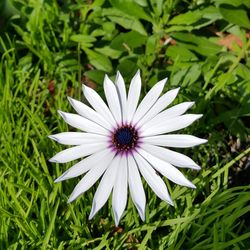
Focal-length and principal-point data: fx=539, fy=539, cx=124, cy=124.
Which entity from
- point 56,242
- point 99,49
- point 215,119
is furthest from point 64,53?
point 56,242

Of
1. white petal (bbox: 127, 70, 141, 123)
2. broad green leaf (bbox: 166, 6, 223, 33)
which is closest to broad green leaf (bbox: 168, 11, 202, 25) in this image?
broad green leaf (bbox: 166, 6, 223, 33)

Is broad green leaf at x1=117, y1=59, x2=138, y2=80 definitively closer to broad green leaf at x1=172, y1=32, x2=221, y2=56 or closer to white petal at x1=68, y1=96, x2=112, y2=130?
broad green leaf at x1=172, y1=32, x2=221, y2=56

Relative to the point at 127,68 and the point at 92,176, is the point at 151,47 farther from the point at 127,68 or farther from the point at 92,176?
the point at 92,176

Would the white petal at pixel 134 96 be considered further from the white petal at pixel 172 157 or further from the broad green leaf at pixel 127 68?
the broad green leaf at pixel 127 68

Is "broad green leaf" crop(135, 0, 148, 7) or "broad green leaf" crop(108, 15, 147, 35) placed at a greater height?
"broad green leaf" crop(135, 0, 148, 7)

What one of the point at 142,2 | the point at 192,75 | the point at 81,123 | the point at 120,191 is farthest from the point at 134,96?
the point at 142,2

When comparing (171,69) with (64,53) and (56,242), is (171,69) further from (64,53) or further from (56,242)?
(56,242)

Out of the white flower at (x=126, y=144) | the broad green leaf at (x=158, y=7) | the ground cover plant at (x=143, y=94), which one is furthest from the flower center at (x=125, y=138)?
the broad green leaf at (x=158, y=7)
